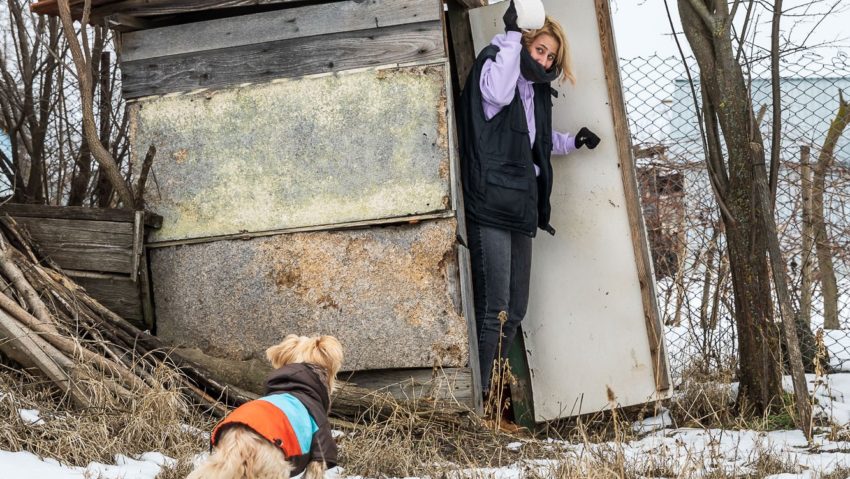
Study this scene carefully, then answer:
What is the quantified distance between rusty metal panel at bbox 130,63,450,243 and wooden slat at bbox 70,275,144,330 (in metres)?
0.29

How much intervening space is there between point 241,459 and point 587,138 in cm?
299

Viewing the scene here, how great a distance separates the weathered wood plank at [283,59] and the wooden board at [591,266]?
0.83 meters

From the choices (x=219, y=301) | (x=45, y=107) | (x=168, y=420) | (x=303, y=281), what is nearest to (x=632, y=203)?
(x=303, y=281)

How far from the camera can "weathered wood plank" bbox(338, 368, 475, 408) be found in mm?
4609

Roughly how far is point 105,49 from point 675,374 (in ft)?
16.3

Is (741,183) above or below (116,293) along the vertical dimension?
above

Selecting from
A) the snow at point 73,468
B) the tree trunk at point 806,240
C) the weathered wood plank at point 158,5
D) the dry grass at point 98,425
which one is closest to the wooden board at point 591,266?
the tree trunk at point 806,240

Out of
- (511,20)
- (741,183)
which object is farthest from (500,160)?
(741,183)

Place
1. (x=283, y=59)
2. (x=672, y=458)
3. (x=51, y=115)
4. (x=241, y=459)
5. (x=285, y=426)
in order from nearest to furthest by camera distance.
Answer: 1. (x=241, y=459)
2. (x=285, y=426)
3. (x=672, y=458)
4. (x=283, y=59)
5. (x=51, y=115)

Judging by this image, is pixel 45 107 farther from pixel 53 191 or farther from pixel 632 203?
pixel 632 203

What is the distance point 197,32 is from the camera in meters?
5.05

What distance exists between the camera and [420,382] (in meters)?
4.70

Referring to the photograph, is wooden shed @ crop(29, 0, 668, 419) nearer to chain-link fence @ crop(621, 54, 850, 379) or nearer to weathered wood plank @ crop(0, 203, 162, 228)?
weathered wood plank @ crop(0, 203, 162, 228)

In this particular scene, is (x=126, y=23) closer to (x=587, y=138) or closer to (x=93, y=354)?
(x=93, y=354)
